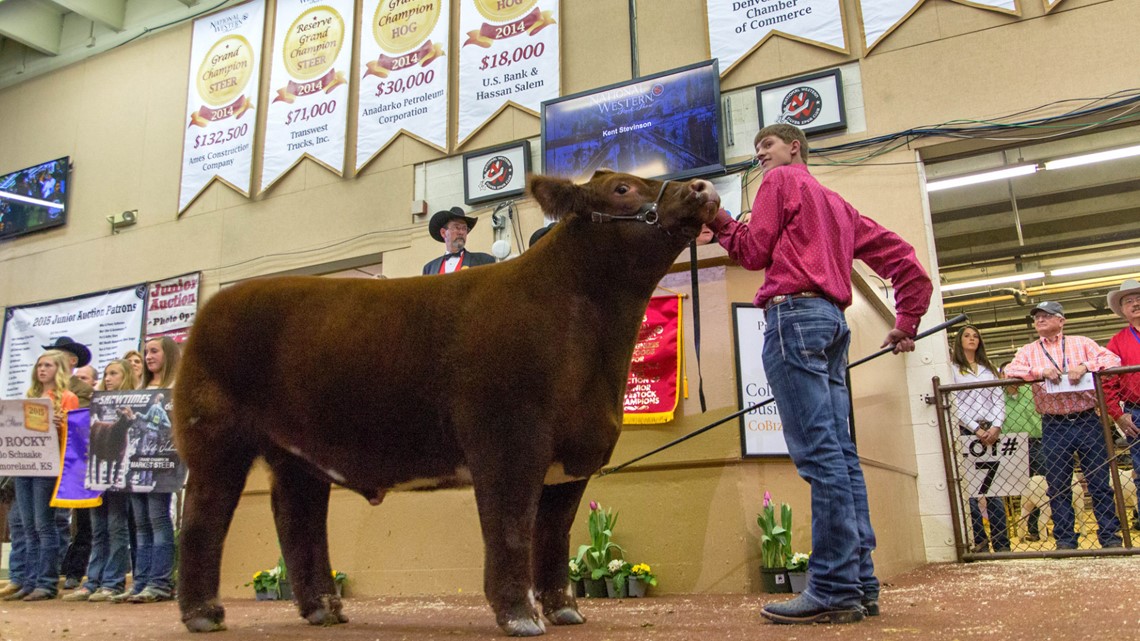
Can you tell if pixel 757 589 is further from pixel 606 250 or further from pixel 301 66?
pixel 301 66

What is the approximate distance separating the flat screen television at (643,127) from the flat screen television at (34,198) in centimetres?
875

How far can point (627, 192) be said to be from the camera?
3260mm

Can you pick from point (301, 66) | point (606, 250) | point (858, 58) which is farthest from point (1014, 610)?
point (301, 66)

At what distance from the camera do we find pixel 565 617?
3.30 meters

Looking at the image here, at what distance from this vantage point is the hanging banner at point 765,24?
9.15 meters

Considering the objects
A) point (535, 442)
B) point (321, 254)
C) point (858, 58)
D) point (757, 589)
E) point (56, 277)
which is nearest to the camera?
point (535, 442)

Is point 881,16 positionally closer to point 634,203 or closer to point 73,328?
point 634,203

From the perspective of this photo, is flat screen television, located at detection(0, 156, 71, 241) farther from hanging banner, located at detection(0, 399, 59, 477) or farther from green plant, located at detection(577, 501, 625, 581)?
green plant, located at detection(577, 501, 625, 581)

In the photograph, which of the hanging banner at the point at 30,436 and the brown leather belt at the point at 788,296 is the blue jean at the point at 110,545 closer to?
the hanging banner at the point at 30,436

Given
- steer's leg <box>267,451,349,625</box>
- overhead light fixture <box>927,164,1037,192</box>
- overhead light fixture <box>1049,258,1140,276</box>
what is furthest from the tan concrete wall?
overhead light fixture <box>1049,258,1140,276</box>

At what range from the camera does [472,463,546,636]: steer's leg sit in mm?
2861

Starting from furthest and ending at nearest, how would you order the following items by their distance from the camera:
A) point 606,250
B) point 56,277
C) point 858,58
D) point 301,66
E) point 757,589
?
point 56,277 → point 301,66 → point 858,58 → point 757,589 → point 606,250

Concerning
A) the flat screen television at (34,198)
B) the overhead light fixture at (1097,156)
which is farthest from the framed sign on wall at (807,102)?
the flat screen television at (34,198)

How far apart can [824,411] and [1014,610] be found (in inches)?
47.9
